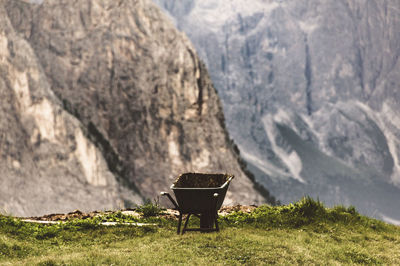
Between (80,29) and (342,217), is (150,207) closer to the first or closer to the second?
(342,217)

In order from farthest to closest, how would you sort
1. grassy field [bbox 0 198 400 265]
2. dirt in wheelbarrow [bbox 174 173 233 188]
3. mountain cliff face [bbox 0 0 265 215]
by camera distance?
mountain cliff face [bbox 0 0 265 215] → dirt in wheelbarrow [bbox 174 173 233 188] → grassy field [bbox 0 198 400 265]

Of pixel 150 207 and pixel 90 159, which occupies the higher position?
pixel 150 207

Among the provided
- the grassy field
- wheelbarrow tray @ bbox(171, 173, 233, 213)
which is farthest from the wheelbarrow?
the grassy field

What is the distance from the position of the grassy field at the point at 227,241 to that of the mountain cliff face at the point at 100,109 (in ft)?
177

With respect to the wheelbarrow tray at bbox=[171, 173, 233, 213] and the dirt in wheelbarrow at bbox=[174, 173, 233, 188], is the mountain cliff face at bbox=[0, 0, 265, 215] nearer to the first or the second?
the dirt in wheelbarrow at bbox=[174, 173, 233, 188]

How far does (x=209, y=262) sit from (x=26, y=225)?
6319mm

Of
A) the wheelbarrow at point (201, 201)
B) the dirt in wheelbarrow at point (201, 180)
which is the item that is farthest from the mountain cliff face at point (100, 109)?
the wheelbarrow at point (201, 201)

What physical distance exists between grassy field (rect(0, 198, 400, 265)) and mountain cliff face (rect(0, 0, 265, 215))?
177ft

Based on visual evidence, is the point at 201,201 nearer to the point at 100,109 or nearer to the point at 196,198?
the point at 196,198

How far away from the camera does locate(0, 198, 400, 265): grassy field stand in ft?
A: 35.9

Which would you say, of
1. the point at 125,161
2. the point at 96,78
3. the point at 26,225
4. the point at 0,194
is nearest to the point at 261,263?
the point at 26,225

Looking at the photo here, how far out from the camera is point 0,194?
210ft

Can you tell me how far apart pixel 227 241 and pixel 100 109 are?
256 ft

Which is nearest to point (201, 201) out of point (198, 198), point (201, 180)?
point (198, 198)
